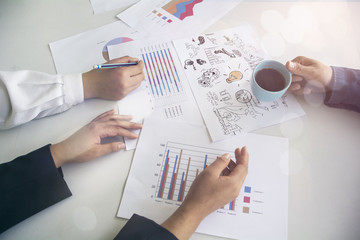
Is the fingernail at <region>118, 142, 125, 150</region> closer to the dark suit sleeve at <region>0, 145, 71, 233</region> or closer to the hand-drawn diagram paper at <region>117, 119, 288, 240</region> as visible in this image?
the hand-drawn diagram paper at <region>117, 119, 288, 240</region>

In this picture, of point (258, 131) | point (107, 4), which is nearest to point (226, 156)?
point (258, 131)

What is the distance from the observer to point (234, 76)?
0.83 metres

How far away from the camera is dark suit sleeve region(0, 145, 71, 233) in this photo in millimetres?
625

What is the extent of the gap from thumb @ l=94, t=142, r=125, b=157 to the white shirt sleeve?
18 cm

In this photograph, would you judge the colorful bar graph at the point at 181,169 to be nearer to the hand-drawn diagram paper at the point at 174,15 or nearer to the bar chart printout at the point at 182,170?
the bar chart printout at the point at 182,170

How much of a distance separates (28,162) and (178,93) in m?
0.43

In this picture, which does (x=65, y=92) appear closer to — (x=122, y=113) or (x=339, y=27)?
(x=122, y=113)

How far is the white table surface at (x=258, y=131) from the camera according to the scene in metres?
0.62

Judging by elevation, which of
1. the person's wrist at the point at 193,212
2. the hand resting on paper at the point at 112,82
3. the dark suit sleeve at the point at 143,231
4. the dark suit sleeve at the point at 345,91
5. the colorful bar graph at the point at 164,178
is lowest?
the dark suit sleeve at the point at 143,231

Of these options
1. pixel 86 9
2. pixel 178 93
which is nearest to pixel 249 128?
pixel 178 93

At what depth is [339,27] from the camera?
915 mm

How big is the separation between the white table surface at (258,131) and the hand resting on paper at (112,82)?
29mm

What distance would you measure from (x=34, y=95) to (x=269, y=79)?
2.17 ft

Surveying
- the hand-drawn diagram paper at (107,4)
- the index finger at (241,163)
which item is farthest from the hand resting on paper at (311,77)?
the hand-drawn diagram paper at (107,4)
